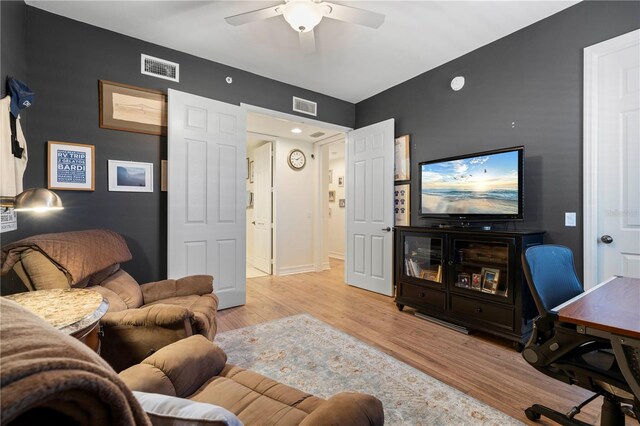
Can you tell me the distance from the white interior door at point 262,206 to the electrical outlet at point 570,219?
4216 mm

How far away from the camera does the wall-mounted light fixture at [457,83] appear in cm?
323

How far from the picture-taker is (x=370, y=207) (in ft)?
13.5

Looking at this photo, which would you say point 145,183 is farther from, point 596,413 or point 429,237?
point 596,413

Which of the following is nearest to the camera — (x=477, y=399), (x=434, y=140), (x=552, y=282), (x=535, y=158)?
Result: (x=552, y=282)

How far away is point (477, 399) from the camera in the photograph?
1.74 meters

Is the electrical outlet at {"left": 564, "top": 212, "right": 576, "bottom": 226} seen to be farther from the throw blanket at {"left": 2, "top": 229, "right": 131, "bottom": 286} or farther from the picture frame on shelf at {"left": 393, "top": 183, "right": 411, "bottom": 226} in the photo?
the throw blanket at {"left": 2, "top": 229, "right": 131, "bottom": 286}

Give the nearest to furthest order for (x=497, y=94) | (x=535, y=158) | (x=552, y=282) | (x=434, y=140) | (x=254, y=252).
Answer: (x=552, y=282), (x=535, y=158), (x=497, y=94), (x=434, y=140), (x=254, y=252)

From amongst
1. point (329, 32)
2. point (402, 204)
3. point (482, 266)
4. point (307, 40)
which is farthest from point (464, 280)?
point (329, 32)

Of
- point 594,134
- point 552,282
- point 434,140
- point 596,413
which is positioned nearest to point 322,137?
point 434,140

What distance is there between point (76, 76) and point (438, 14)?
332 cm

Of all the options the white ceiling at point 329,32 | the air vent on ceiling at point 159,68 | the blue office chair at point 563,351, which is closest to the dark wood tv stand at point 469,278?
the blue office chair at point 563,351

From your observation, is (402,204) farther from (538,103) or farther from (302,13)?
(302,13)

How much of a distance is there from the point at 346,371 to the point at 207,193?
2299mm

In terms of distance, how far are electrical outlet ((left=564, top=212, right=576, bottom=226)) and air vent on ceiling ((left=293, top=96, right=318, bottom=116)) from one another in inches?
123
